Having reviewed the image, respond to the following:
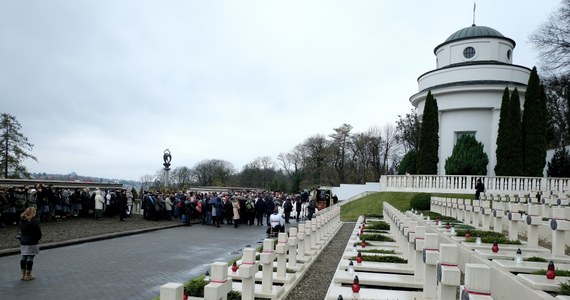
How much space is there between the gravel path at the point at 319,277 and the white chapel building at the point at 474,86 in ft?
86.9

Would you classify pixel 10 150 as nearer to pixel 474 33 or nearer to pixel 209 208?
pixel 209 208

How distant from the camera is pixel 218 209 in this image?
75.4 feet

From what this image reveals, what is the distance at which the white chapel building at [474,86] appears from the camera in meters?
34.1

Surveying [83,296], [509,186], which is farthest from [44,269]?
[509,186]

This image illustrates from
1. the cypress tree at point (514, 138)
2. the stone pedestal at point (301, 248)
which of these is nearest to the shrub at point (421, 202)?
the cypress tree at point (514, 138)

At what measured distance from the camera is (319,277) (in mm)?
8812

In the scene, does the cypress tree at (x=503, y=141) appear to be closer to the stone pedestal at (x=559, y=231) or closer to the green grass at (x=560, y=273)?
the stone pedestal at (x=559, y=231)

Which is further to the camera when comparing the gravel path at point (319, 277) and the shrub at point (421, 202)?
the shrub at point (421, 202)

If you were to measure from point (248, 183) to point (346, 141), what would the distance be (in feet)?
104

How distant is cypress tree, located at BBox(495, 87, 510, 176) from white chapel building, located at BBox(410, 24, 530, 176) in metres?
2.32

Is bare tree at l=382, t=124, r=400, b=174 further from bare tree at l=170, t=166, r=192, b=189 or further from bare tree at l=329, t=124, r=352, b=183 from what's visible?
bare tree at l=170, t=166, r=192, b=189

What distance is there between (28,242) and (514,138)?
107ft

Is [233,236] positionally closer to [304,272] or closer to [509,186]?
[304,272]

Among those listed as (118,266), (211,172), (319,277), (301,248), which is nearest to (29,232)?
(118,266)
